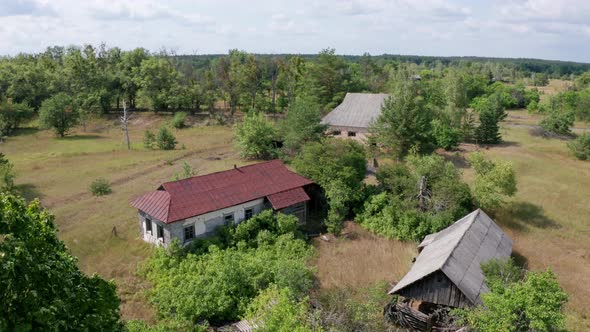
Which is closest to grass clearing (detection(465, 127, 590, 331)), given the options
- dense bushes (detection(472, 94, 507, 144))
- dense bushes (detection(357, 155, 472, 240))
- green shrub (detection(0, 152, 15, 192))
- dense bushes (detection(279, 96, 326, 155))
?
dense bushes (detection(472, 94, 507, 144))

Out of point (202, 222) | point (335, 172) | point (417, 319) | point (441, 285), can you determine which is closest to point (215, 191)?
point (202, 222)

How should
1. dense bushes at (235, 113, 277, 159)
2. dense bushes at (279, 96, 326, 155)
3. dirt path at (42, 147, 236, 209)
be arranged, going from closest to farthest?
1. dirt path at (42, 147, 236, 209)
2. dense bushes at (279, 96, 326, 155)
3. dense bushes at (235, 113, 277, 159)

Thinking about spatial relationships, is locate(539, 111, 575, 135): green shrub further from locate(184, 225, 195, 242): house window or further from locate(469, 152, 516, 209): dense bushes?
locate(184, 225, 195, 242): house window

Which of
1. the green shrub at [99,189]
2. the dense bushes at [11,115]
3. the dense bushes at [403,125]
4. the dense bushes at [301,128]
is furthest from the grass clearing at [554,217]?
the dense bushes at [11,115]

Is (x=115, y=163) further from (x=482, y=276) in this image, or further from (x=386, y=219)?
(x=482, y=276)


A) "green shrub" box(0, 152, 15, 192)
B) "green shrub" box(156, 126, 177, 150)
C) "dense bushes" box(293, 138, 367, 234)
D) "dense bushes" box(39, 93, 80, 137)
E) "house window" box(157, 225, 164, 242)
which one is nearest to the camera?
"house window" box(157, 225, 164, 242)

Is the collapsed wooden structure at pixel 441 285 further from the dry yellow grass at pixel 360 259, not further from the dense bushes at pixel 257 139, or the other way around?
the dense bushes at pixel 257 139
